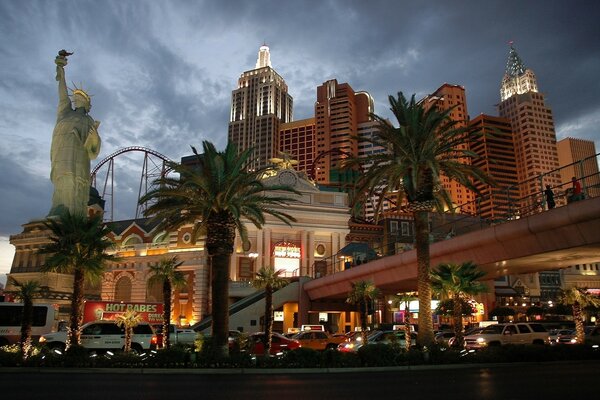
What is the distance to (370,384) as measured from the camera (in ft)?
53.0

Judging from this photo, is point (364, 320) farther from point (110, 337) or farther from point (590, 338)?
point (110, 337)

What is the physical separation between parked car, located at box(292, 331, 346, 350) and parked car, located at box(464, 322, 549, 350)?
834cm

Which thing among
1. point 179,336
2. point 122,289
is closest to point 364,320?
point 179,336

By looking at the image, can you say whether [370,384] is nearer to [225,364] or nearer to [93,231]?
[225,364]

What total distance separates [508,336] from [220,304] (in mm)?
16827

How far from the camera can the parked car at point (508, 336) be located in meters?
28.8

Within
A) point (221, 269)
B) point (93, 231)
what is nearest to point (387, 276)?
point (221, 269)

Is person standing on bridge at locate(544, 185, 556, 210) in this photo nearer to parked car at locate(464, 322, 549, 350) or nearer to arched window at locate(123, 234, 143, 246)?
parked car at locate(464, 322, 549, 350)

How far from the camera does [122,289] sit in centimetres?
6494

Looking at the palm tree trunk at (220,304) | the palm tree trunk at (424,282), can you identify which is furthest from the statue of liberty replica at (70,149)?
the palm tree trunk at (424,282)

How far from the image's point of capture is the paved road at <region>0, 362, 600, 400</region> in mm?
13289

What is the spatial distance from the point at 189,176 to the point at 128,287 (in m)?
44.7

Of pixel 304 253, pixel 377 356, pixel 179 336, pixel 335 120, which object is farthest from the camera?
pixel 335 120

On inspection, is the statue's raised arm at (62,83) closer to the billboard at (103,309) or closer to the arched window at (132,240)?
the arched window at (132,240)
